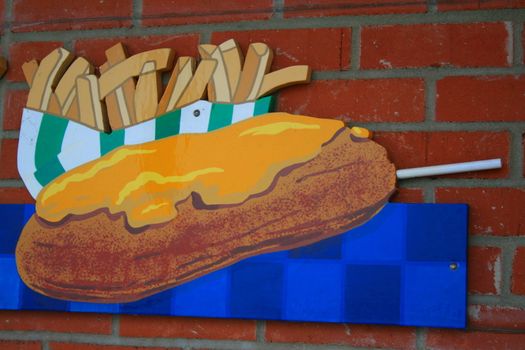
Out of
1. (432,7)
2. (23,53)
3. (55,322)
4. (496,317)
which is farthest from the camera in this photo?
(23,53)

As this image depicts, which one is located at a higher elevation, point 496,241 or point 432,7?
point 432,7

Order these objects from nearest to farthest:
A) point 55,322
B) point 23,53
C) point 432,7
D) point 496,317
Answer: point 496,317 < point 432,7 < point 55,322 < point 23,53

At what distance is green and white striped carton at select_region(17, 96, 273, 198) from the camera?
4.79 feet

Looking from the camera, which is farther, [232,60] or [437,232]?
[232,60]

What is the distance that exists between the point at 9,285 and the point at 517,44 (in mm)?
991

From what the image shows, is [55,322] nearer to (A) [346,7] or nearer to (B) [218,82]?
(B) [218,82]

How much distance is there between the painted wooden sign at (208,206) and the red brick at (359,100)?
0.09 feet

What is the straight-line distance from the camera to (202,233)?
1438 mm

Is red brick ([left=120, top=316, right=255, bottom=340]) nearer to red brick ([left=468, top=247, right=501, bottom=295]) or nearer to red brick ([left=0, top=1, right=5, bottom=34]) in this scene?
red brick ([left=468, top=247, right=501, bottom=295])

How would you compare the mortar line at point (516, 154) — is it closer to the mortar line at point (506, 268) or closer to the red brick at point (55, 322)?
the mortar line at point (506, 268)

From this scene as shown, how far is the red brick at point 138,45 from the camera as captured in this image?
5.02ft

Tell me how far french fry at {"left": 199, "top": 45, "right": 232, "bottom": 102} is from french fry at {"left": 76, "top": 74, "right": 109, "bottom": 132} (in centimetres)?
22

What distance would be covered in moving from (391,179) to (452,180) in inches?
3.9

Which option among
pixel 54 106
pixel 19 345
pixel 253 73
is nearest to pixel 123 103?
pixel 54 106
